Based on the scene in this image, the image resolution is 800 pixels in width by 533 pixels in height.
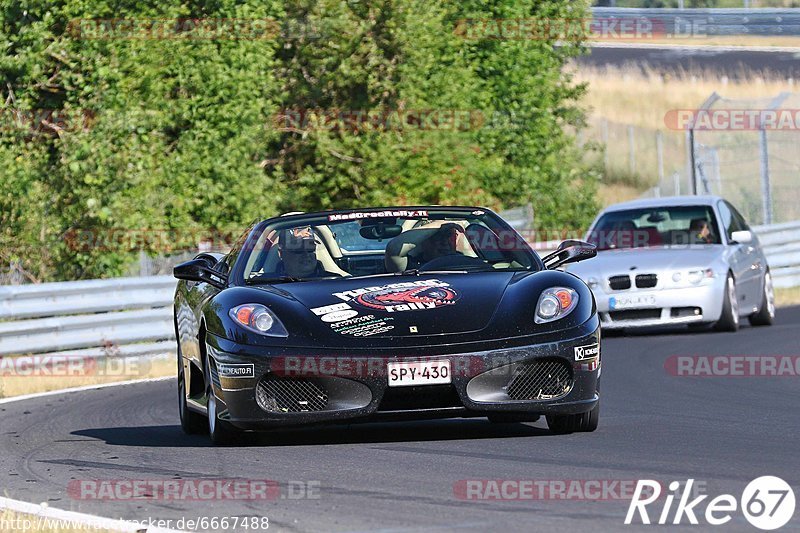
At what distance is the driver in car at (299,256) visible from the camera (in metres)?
8.94

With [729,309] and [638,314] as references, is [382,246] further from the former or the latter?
[729,309]

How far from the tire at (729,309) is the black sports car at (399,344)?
24.0ft

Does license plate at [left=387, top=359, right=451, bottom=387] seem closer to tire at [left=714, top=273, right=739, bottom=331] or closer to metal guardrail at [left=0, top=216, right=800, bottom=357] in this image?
metal guardrail at [left=0, top=216, right=800, bottom=357]

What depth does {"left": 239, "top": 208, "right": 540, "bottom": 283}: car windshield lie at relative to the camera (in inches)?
354

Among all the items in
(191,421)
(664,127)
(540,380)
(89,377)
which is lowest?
(664,127)

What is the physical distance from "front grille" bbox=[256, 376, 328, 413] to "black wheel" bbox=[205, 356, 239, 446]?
1.28ft

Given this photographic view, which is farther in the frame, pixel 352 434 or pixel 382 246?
pixel 382 246

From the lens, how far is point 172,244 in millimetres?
21766

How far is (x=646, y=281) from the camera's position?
16000 millimetres

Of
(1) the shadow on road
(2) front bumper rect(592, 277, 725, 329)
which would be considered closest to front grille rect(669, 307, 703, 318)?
(2) front bumper rect(592, 277, 725, 329)

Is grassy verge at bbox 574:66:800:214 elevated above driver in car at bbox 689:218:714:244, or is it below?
below

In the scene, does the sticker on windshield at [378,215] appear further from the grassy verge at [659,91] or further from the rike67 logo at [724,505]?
the grassy verge at [659,91]

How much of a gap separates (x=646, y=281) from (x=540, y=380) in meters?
8.06

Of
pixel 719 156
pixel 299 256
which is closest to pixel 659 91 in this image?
pixel 719 156
